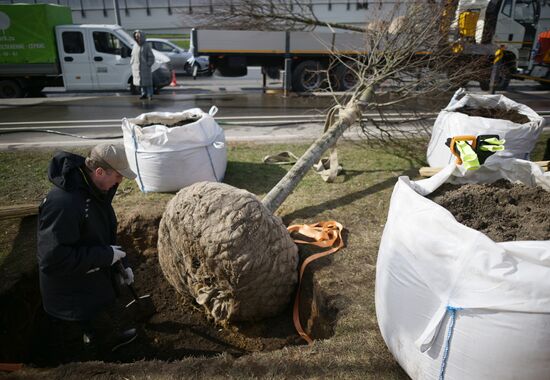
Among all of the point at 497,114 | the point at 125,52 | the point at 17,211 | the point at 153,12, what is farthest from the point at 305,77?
the point at 153,12

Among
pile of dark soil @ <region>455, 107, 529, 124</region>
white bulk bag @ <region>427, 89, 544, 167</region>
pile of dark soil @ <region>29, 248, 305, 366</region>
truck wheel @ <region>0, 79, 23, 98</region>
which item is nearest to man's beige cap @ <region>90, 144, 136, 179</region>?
pile of dark soil @ <region>29, 248, 305, 366</region>

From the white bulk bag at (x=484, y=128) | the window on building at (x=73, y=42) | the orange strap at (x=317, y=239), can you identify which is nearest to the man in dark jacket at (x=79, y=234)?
the orange strap at (x=317, y=239)

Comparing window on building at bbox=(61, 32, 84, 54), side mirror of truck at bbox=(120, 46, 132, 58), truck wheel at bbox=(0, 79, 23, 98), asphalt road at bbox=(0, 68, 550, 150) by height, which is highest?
window on building at bbox=(61, 32, 84, 54)

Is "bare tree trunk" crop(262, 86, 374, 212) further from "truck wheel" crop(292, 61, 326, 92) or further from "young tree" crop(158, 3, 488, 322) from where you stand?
"truck wheel" crop(292, 61, 326, 92)

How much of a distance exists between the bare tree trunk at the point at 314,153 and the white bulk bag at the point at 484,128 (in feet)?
3.67

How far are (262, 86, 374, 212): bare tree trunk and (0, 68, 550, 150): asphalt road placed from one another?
5.82 feet

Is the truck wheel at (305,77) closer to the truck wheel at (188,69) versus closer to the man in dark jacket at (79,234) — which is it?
the truck wheel at (188,69)

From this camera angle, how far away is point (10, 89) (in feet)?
40.9

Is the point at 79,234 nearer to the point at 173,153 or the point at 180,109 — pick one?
the point at 173,153

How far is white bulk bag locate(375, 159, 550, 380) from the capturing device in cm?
168

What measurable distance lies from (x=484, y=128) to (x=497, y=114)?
0.87 metres

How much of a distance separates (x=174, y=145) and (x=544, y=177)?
11.8 ft

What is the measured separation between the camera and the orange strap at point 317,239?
130 inches

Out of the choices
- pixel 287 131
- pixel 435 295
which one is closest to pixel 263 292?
pixel 435 295
